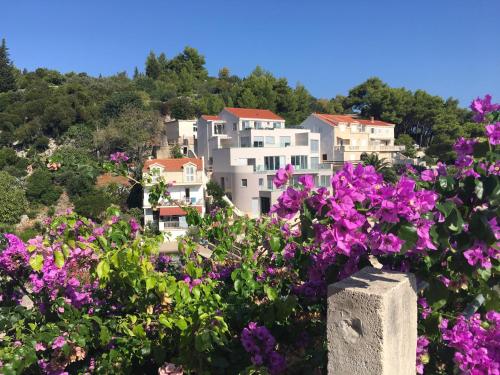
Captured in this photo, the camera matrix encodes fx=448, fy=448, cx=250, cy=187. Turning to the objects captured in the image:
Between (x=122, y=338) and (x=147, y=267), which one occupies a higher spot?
(x=147, y=267)

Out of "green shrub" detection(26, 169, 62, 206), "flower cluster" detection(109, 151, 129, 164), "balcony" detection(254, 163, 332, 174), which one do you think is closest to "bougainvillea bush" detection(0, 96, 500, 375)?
"flower cluster" detection(109, 151, 129, 164)

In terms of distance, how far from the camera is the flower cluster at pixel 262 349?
239 cm

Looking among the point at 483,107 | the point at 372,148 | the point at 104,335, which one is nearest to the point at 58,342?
the point at 104,335

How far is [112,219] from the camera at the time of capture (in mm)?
3643

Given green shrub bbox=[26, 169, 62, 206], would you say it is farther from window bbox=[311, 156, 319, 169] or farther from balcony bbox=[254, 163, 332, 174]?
window bbox=[311, 156, 319, 169]

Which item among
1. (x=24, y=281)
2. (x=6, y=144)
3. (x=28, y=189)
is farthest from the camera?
(x=6, y=144)

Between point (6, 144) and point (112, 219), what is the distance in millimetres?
50320

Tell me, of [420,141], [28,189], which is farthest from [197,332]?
[420,141]

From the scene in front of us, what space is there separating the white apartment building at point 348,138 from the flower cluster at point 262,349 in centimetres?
4582

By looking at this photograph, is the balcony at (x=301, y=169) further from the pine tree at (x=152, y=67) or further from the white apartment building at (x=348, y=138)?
the pine tree at (x=152, y=67)

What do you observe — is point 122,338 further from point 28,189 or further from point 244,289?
point 28,189

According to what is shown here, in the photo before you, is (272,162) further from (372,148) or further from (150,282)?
(150,282)

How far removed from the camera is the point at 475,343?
6.57 ft

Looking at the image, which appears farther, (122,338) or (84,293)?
(84,293)
